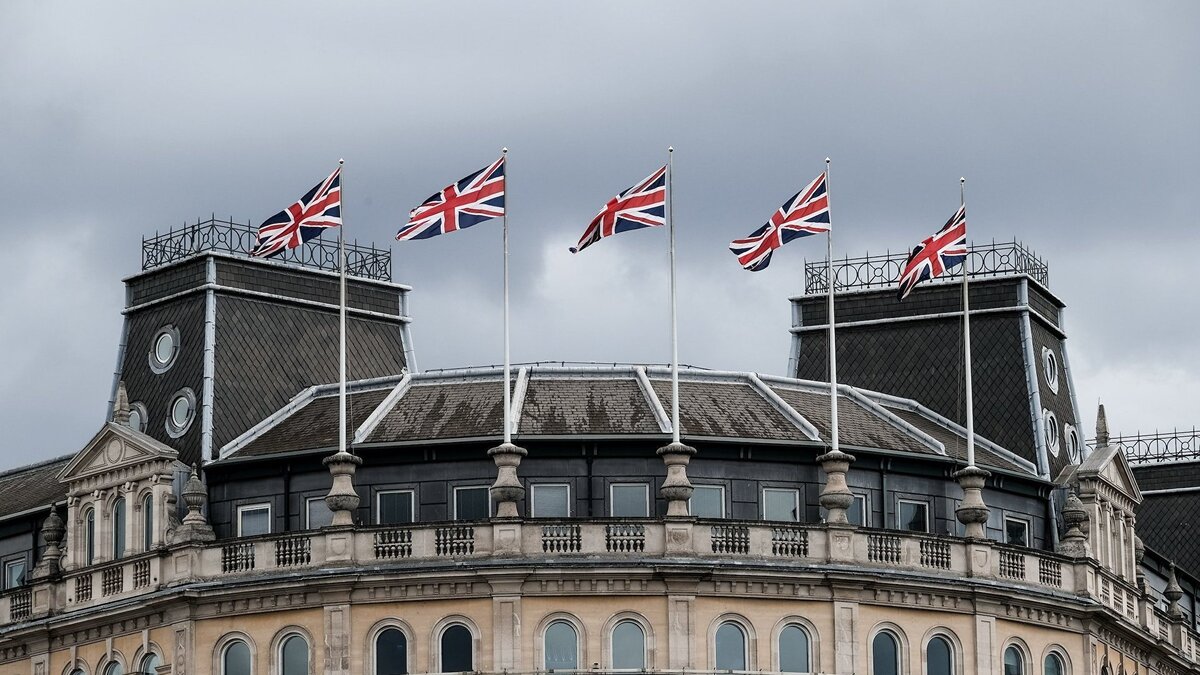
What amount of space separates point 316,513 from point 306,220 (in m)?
10.2

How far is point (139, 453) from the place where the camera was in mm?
117938

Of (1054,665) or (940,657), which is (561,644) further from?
(1054,665)

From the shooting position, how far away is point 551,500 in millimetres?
113000

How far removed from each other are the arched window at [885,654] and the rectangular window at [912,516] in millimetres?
4905

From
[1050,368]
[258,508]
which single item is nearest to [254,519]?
[258,508]

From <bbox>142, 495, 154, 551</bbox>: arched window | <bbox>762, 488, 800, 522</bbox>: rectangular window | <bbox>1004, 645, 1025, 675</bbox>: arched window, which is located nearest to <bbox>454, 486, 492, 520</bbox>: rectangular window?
<bbox>762, 488, 800, 522</bbox>: rectangular window

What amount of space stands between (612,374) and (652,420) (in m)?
4.12

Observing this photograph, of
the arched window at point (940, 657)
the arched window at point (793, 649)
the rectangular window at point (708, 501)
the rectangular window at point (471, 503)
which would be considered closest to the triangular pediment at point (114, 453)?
the rectangular window at point (471, 503)

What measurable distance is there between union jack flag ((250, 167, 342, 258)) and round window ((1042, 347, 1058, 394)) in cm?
3156

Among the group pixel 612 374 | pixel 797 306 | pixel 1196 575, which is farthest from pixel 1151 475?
pixel 612 374

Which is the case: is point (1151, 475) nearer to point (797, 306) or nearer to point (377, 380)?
point (797, 306)

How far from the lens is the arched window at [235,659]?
112m

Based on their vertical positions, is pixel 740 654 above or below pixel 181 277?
below

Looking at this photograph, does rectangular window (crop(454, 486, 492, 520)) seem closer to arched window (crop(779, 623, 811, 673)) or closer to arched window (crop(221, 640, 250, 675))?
arched window (crop(221, 640, 250, 675))
